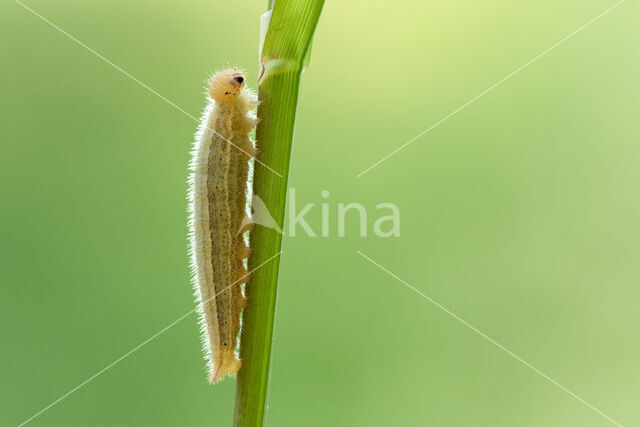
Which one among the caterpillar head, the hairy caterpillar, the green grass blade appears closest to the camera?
the green grass blade

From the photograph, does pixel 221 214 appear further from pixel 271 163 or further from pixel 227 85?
pixel 271 163

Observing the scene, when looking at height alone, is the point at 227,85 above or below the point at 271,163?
above

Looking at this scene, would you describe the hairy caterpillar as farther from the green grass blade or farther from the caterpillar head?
the green grass blade

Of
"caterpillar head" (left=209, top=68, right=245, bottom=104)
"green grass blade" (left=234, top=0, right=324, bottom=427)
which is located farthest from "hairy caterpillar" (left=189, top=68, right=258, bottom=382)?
"green grass blade" (left=234, top=0, right=324, bottom=427)

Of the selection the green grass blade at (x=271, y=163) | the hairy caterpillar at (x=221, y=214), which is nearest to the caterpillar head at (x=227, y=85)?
the hairy caterpillar at (x=221, y=214)

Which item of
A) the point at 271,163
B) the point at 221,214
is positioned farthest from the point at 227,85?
the point at 271,163

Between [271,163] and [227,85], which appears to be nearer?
[271,163]

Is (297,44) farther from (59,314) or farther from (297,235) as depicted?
(59,314)
